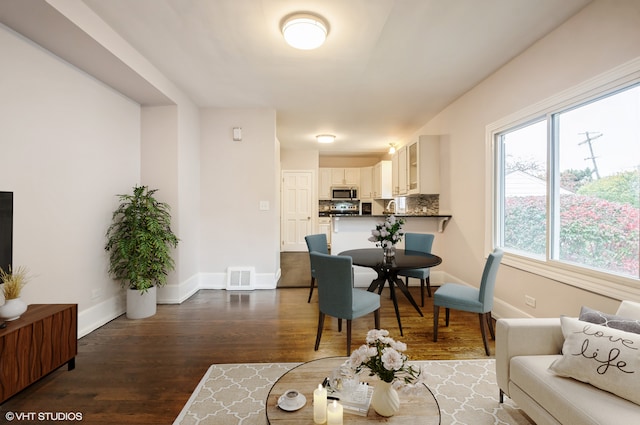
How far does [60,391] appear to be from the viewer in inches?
72.3

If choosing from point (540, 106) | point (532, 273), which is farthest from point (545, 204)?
point (540, 106)

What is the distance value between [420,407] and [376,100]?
3.56m

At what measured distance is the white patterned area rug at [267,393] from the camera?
1.61 m

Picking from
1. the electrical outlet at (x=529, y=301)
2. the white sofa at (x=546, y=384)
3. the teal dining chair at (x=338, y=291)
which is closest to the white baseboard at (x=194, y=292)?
the electrical outlet at (x=529, y=301)

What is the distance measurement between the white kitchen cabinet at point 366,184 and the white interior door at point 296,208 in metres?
1.43

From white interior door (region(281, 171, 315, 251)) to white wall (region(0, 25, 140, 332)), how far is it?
403 cm

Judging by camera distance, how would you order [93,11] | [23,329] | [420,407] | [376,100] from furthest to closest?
[376,100]
[93,11]
[23,329]
[420,407]

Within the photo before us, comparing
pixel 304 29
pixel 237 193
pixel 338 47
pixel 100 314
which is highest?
pixel 338 47

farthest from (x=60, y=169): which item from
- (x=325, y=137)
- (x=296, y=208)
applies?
(x=296, y=208)

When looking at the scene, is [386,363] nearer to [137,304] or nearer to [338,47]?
[338,47]

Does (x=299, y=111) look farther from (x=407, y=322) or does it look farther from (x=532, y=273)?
(x=532, y=273)

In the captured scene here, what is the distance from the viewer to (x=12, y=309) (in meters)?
1.73

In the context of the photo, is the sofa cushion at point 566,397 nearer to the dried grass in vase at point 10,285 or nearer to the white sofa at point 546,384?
the white sofa at point 546,384

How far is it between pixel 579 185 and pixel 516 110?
37.8 inches
